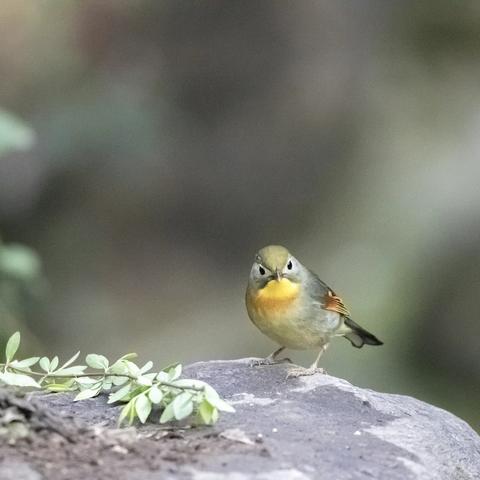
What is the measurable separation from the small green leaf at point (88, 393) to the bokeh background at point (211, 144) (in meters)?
6.17

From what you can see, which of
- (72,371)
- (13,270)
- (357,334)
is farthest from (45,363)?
(13,270)

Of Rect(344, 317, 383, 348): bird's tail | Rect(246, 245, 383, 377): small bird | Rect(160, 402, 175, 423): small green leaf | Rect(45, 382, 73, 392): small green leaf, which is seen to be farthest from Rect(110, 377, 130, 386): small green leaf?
Rect(344, 317, 383, 348): bird's tail

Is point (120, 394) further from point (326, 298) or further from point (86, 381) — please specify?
point (326, 298)

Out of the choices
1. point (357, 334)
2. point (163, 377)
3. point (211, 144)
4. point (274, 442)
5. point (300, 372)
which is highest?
point (211, 144)

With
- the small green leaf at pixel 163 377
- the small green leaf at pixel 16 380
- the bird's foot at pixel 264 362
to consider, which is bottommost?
the bird's foot at pixel 264 362

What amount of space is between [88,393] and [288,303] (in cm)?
157

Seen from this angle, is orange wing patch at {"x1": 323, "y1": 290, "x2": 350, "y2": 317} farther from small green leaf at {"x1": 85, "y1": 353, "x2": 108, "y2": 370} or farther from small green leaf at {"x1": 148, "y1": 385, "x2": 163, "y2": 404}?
small green leaf at {"x1": 148, "y1": 385, "x2": 163, "y2": 404}

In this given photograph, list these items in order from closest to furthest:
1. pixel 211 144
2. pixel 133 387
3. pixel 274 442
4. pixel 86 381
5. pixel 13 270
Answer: pixel 274 442
pixel 133 387
pixel 86 381
pixel 13 270
pixel 211 144

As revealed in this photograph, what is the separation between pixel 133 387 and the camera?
3.63 meters

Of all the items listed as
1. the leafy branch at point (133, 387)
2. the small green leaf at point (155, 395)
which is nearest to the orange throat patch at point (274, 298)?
the leafy branch at point (133, 387)

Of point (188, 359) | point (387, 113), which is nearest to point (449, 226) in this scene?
point (387, 113)

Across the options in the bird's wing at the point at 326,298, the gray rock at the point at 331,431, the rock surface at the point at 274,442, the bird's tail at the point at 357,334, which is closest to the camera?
the rock surface at the point at 274,442

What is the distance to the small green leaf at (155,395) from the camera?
Answer: 336 cm

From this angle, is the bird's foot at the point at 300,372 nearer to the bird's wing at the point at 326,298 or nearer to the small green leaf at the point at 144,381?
the bird's wing at the point at 326,298
